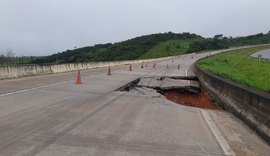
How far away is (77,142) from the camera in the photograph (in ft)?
24.6

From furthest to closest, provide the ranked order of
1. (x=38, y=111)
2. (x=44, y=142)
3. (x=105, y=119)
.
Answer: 1. (x=38, y=111)
2. (x=105, y=119)
3. (x=44, y=142)

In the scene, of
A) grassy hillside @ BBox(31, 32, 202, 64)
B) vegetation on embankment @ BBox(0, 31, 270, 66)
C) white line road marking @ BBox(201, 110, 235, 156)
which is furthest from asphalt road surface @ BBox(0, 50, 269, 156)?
vegetation on embankment @ BBox(0, 31, 270, 66)

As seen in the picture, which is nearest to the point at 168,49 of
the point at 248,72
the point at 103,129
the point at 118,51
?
the point at 118,51

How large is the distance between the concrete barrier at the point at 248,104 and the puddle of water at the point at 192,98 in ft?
2.64

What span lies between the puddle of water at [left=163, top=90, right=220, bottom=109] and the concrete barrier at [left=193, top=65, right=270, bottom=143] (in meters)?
0.80

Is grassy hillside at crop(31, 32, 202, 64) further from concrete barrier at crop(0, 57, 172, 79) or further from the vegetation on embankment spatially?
concrete barrier at crop(0, 57, 172, 79)

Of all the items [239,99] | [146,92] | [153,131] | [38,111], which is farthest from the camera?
[146,92]

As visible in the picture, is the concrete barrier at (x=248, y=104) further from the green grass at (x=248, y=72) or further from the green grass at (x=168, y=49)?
the green grass at (x=168, y=49)

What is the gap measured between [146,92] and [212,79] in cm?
372

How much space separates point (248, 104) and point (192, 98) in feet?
30.1

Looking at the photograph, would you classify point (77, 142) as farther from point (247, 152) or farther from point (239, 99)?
point (239, 99)

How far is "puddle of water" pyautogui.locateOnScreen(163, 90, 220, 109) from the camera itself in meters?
18.4

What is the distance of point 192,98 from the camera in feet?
68.7

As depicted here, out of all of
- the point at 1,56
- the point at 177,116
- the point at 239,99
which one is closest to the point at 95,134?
the point at 177,116
